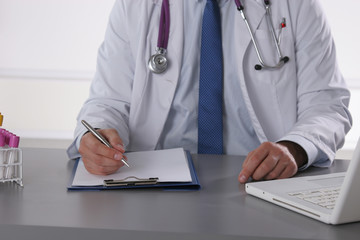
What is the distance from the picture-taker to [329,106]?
1.62 meters

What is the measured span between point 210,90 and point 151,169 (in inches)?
21.0

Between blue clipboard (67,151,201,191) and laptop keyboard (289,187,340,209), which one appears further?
blue clipboard (67,151,201,191)

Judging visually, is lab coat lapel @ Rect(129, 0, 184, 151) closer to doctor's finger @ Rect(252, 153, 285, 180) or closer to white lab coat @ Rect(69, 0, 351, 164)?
white lab coat @ Rect(69, 0, 351, 164)

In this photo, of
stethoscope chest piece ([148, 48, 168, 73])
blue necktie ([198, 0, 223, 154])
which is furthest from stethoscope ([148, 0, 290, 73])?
blue necktie ([198, 0, 223, 154])

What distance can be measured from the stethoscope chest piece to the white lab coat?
0.08 ft

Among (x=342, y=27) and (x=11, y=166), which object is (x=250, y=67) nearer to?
(x=11, y=166)

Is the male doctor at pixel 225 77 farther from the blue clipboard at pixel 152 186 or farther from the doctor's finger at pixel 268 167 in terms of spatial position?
the blue clipboard at pixel 152 186

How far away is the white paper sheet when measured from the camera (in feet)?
3.73

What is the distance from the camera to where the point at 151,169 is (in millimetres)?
1226

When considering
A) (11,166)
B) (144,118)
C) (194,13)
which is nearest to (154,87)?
(144,118)

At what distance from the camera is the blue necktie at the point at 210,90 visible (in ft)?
5.51

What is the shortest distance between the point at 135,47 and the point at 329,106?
65 centimetres

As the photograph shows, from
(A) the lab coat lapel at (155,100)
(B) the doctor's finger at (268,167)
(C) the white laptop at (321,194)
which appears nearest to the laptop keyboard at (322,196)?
(C) the white laptop at (321,194)

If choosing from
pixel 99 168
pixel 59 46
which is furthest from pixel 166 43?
pixel 59 46
